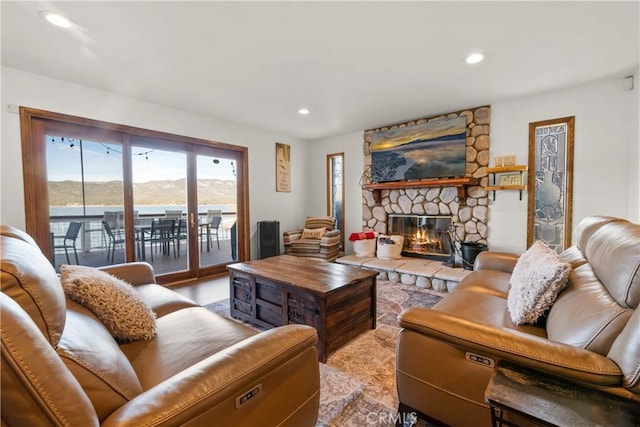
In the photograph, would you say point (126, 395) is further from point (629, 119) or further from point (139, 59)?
point (629, 119)

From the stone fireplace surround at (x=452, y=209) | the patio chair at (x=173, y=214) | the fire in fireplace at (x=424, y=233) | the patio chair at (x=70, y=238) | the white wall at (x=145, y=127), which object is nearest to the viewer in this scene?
the white wall at (x=145, y=127)

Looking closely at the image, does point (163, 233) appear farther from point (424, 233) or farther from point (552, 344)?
point (552, 344)

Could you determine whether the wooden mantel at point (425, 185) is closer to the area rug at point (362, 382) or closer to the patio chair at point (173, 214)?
the area rug at point (362, 382)

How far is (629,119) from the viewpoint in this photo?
3.00 m

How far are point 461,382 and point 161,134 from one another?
421 centimetres

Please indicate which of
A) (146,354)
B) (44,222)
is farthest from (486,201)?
(44,222)

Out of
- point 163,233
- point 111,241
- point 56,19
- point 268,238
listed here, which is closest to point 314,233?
point 268,238

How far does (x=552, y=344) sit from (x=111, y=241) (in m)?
4.38

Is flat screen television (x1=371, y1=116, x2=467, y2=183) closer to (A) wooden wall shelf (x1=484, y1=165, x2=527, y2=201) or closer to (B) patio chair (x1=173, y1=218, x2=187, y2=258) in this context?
(A) wooden wall shelf (x1=484, y1=165, x2=527, y2=201)

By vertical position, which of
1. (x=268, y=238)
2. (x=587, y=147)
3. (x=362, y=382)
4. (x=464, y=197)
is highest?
(x=587, y=147)

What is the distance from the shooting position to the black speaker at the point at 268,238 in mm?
4891

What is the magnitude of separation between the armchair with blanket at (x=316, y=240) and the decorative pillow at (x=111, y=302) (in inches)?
133

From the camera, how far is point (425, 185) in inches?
169

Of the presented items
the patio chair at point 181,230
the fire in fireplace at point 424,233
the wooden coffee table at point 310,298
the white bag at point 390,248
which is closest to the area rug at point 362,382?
the wooden coffee table at point 310,298
